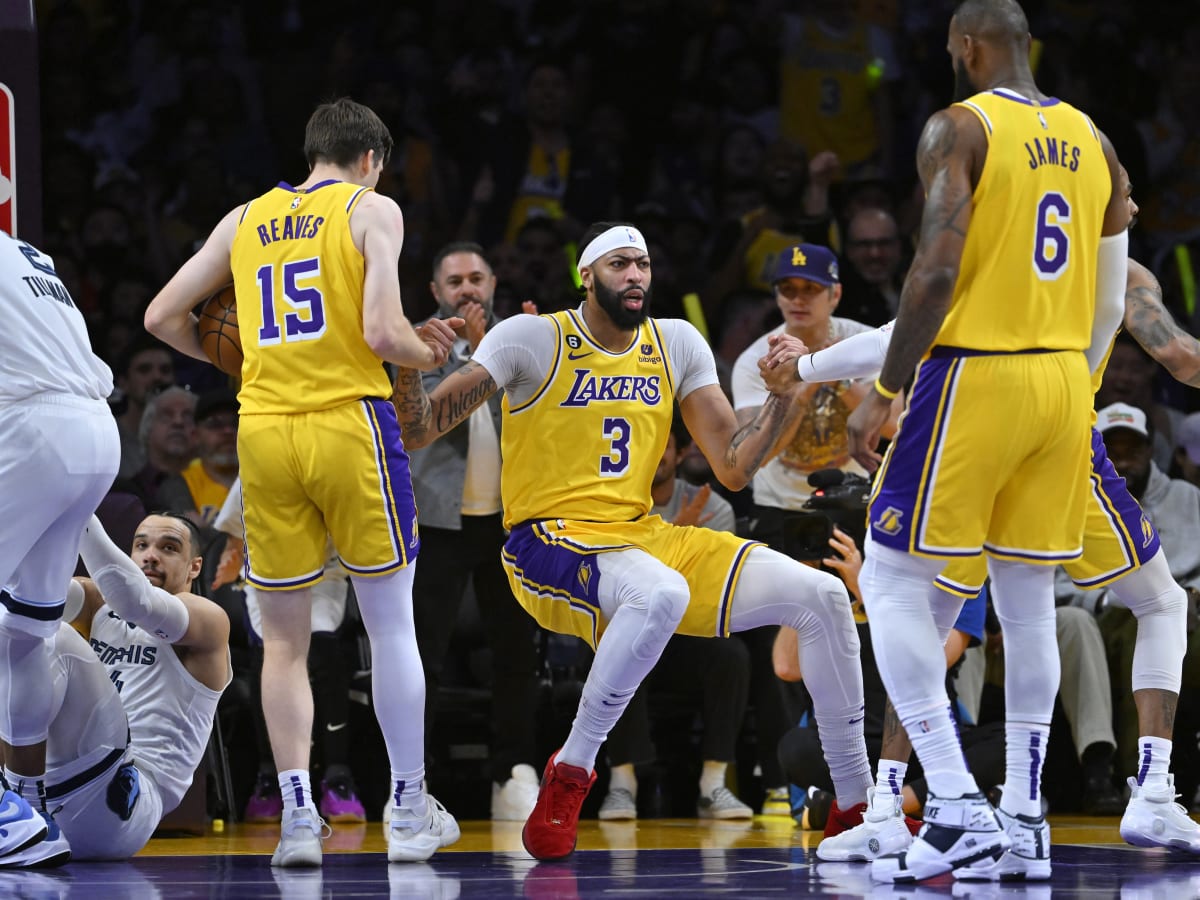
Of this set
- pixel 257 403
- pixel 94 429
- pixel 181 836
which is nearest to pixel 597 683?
pixel 257 403

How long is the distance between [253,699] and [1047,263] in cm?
465

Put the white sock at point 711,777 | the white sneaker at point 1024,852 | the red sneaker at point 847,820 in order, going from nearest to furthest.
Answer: the white sneaker at point 1024,852 → the red sneaker at point 847,820 → the white sock at point 711,777

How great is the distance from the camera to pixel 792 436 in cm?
776

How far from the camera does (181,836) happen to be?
23.0 feet

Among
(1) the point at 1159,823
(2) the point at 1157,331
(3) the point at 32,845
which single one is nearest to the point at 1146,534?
(2) the point at 1157,331

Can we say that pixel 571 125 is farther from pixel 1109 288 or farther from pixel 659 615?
pixel 1109 288

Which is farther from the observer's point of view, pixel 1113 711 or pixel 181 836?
pixel 1113 711

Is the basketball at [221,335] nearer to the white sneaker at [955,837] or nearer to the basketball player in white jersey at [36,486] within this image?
the basketball player in white jersey at [36,486]

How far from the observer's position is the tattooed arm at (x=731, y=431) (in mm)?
5898

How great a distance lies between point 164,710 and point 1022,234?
3392 millimetres

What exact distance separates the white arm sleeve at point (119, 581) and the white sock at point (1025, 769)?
2.77 meters

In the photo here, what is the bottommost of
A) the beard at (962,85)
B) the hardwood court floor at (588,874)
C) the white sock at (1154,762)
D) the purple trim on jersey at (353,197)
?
the hardwood court floor at (588,874)

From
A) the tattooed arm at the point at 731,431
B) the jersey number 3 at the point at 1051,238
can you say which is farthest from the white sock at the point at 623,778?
the jersey number 3 at the point at 1051,238

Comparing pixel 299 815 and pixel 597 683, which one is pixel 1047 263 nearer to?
pixel 597 683
